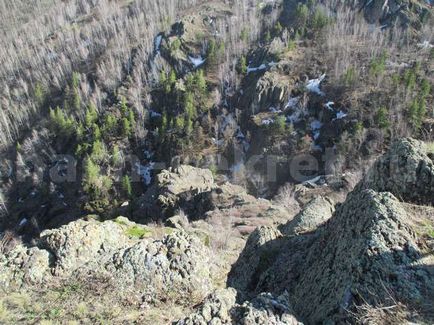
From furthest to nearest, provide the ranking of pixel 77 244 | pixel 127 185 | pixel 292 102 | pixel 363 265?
1. pixel 292 102
2. pixel 127 185
3. pixel 77 244
4. pixel 363 265

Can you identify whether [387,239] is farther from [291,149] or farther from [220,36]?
[220,36]

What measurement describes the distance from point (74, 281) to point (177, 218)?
3753 cm

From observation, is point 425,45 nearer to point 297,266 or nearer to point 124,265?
point 297,266

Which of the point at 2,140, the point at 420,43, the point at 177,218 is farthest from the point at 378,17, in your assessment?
the point at 2,140

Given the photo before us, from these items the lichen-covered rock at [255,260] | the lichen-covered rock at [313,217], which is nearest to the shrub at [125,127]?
the lichen-covered rock at [313,217]

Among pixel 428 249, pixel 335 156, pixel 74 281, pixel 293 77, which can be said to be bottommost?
pixel 335 156

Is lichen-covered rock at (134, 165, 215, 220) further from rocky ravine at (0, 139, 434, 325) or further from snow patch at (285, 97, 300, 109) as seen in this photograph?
rocky ravine at (0, 139, 434, 325)

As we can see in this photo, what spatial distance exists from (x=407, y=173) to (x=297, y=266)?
6.08 m

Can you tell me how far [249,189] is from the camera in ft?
303

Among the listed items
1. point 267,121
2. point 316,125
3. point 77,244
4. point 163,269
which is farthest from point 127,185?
point 163,269

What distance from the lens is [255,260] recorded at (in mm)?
21078

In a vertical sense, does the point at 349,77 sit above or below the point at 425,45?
above

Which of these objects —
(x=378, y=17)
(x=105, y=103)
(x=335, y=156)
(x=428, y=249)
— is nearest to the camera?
(x=428, y=249)

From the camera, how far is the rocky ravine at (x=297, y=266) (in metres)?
11.1
